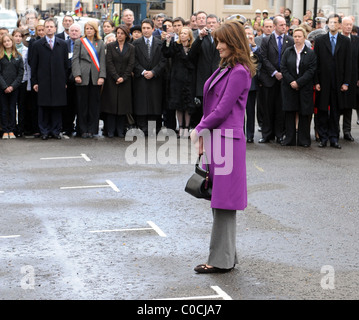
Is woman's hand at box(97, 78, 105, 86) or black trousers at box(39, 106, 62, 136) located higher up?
woman's hand at box(97, 78, 105, 86)

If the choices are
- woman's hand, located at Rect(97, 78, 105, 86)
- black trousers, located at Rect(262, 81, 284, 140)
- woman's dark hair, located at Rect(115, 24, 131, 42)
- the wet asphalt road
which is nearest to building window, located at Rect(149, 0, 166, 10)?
woman's dark hair, located at Rect(115, 24, 131, 42)

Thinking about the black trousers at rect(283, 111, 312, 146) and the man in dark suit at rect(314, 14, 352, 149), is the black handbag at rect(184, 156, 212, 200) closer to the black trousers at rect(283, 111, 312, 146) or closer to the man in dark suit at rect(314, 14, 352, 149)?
the black trousers at rect(283, 111, 312, 146)

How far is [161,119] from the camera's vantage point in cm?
1698

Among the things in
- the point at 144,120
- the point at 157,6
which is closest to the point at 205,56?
the point at 144,120

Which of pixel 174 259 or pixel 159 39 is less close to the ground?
pixel 159 39

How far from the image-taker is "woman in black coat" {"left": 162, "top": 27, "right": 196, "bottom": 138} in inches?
633

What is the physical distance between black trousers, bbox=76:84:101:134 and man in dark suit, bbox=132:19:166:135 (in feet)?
2.67

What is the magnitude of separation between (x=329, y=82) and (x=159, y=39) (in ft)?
11.2

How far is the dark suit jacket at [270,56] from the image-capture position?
1564 centimetres

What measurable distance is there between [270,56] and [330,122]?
160cm

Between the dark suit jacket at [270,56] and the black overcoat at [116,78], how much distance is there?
7.99 feet

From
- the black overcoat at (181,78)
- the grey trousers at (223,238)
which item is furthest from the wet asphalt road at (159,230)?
the black overcoat at (181,78)
